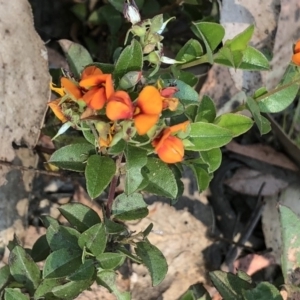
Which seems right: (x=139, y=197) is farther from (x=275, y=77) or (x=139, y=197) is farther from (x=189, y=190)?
(x=275, y=77)

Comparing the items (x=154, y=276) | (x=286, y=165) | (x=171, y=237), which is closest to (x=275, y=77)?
(x=286, y=165)

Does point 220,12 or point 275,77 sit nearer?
point 220,12

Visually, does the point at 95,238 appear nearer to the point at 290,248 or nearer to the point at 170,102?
the point at 170,102

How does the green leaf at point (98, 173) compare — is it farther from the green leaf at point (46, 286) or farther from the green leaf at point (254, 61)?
the green leaf at point (254, 61)

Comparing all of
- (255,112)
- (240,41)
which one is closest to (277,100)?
(255,112)

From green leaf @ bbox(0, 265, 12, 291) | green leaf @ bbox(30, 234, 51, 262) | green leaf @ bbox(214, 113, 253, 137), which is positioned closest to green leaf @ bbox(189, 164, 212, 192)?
green leaf @ bbox(214, 113, 253, 137)
